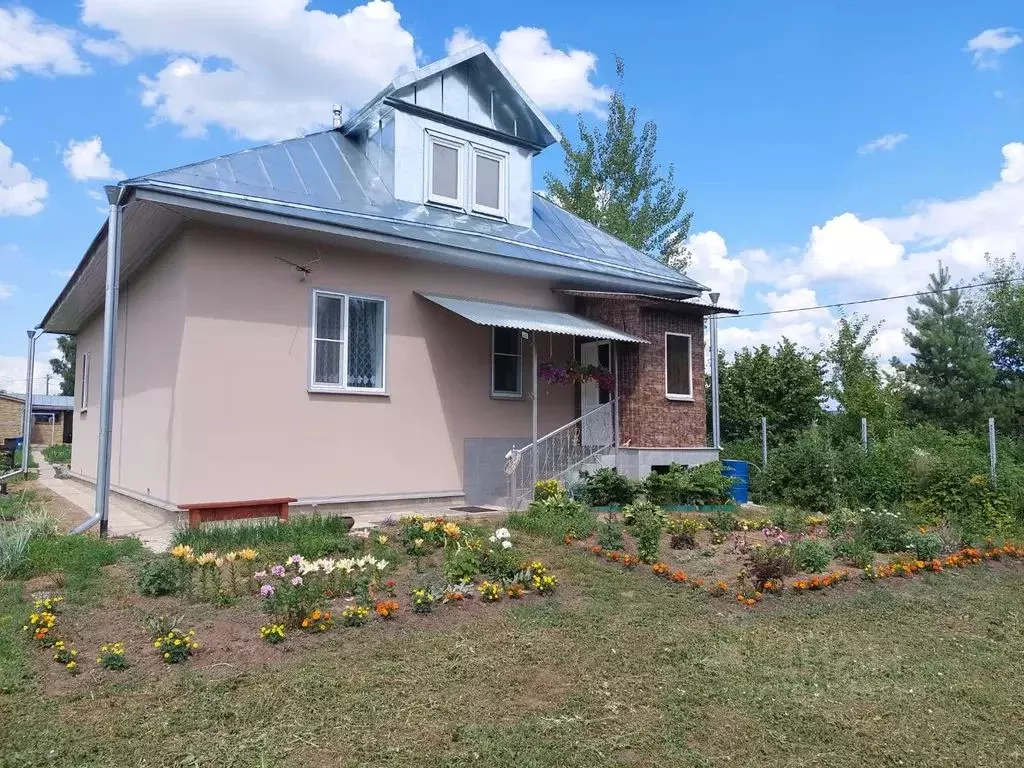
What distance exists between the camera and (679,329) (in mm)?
13492

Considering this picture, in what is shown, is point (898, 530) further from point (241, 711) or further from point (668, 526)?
point (241, 711)

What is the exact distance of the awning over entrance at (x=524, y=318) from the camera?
10812 mm

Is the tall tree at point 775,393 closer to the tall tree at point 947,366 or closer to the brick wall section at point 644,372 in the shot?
the brick wall section at point 644,372

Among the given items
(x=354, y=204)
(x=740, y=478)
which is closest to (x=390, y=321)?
(x=354, y=204)

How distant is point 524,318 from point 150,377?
569 cm

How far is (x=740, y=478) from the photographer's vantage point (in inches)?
530

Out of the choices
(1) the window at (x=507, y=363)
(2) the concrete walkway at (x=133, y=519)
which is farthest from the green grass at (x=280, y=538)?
(1) the window at (x=507, y=363)

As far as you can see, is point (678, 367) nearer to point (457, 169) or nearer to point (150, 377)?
point (457, 169)

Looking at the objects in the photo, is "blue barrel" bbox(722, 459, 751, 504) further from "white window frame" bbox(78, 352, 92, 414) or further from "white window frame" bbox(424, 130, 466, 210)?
"white window frame" bbox(78, 352, 92, 414)

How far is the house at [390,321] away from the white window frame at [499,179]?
0.04 m

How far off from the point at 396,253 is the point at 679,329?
546 centimetres

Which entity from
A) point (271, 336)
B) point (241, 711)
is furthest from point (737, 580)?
point (271, 336)

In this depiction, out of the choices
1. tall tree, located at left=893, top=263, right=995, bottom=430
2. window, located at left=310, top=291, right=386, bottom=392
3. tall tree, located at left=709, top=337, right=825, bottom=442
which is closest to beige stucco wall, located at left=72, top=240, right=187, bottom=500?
window, located at left=310, top=291, right=386, bottom=392

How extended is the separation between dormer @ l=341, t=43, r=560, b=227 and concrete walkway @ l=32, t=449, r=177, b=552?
6.12m
